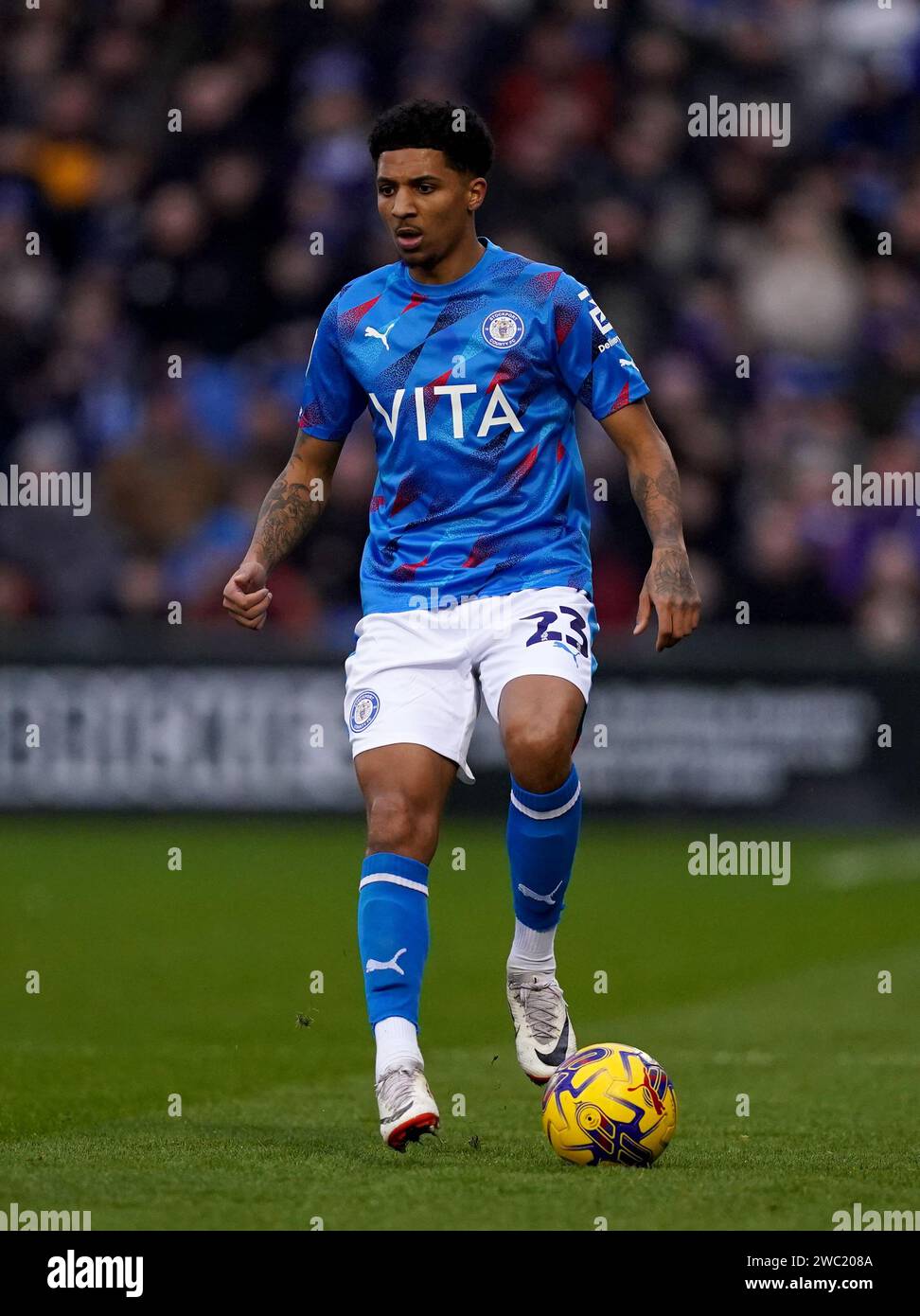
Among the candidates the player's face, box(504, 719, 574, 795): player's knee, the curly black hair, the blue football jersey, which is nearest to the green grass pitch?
box(504, 719, 574, 795): player's knee

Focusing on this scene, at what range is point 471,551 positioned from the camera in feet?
19.3

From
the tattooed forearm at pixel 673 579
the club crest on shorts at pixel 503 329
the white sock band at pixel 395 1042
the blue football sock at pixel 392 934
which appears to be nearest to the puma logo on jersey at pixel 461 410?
the club crest on shorts at pixel 503 329

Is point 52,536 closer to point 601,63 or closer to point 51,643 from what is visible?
point 51,643

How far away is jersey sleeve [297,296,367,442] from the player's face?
319 millimetres

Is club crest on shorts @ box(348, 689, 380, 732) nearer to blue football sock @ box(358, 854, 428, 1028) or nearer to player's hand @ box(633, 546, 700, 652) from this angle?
blue football sock @ box(358, 854, 428, 1028)

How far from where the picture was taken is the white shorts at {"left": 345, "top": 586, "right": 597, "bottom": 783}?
5.74 metres

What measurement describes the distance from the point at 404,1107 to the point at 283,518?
1.70 metres

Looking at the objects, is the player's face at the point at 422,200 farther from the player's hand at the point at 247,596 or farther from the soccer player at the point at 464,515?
the player's hand at the point at 247,596

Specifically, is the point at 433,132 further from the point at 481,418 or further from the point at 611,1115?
the point at 611,1115

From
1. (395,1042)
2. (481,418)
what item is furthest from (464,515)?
(395,1042)

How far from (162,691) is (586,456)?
3.09m

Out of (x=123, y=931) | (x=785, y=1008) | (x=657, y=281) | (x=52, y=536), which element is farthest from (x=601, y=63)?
(x=785, y=1008)

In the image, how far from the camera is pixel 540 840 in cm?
604

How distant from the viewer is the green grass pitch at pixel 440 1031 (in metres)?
4.86
